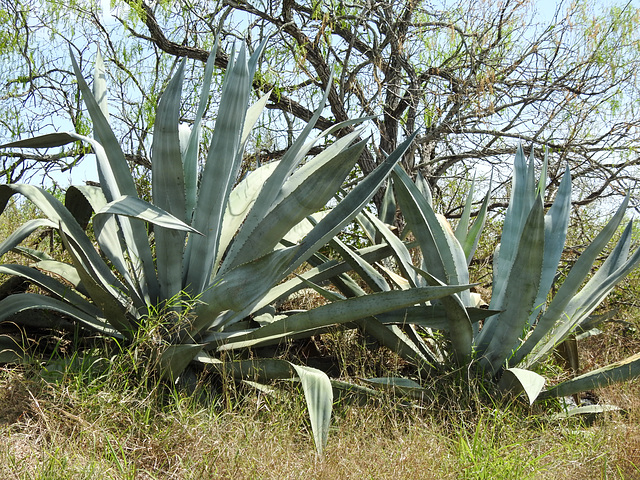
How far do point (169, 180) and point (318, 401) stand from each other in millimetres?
Answer: 1088

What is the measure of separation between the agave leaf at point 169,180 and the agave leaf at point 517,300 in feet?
4.67

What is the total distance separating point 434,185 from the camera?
18.4ft

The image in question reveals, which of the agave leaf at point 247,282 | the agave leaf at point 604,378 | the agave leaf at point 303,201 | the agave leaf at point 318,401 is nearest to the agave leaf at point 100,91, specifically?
the agave leaf at point 303,201

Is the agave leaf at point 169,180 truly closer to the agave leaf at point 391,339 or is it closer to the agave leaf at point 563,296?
the agave leaf at point 391,339

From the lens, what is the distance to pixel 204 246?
258 cm

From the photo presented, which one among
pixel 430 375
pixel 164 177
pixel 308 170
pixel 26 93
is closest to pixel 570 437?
pixel 430 375

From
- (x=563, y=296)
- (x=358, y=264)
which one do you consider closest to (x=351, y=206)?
(x=358, y=264)

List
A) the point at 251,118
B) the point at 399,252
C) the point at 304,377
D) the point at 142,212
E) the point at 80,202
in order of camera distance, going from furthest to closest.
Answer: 1. the point at 80,202
2. the point at 251,118
3. the point at 399,252
4. the point at 304,377
5. the point at 142,212

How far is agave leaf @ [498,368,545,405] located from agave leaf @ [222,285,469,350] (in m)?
0.43

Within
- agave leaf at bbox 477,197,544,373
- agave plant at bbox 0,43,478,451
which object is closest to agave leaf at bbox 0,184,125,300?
agave plant at bbox 0,43,478,451

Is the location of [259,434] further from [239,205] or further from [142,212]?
[239,205]

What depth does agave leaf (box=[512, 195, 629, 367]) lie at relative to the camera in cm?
278

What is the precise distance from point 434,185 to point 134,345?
3814 millimetres

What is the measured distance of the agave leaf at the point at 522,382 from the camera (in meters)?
2.27
